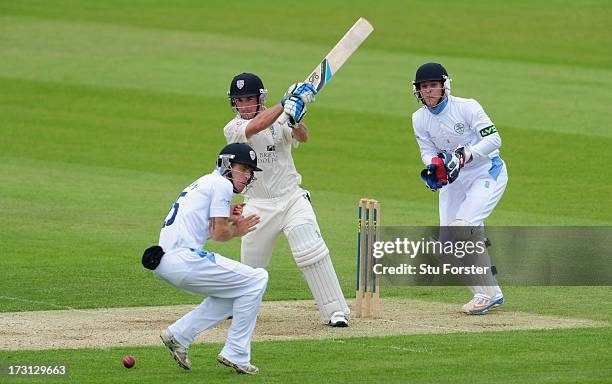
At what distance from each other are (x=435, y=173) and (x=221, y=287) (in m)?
2.91

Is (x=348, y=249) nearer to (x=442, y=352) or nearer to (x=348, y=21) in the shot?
(x=442, y=352)

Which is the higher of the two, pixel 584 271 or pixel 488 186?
pixel 488 186

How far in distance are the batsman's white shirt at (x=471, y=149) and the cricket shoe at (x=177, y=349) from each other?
3.47m

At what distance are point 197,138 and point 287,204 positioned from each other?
11924mm

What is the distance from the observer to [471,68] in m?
28.2

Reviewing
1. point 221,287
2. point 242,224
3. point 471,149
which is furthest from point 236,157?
point 471,149

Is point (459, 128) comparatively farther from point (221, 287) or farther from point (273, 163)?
point (221, 287)

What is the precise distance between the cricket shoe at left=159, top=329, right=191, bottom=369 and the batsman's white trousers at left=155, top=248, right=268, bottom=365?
0.03 m

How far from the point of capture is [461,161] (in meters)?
11.4

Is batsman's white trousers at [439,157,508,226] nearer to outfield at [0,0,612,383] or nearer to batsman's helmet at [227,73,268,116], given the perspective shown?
outfield at [0,0,612,383]

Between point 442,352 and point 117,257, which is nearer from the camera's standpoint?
point 442,352

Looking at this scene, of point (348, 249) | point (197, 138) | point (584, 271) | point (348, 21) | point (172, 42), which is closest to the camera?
point (584, 271)

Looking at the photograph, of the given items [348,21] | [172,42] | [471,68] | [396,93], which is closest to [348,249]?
[396,93]

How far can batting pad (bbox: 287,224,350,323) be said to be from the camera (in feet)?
36.3
